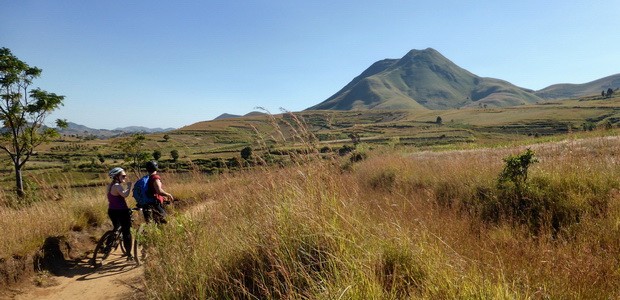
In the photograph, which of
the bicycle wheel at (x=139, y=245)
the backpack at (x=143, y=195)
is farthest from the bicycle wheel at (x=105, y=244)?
the backpack at (x=143, y=195)

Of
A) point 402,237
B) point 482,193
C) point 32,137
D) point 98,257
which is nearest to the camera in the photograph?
point 402,237

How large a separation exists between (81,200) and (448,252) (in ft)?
32.4

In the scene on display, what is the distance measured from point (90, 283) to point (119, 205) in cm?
153

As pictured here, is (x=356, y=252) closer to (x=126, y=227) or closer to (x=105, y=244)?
(x=126, y=227)

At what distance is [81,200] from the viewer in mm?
9078

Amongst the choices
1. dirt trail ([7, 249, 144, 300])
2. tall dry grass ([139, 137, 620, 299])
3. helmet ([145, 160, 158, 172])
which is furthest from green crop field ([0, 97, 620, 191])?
dirt trail ([7, 249, 144, 300])

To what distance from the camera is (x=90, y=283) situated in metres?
5.93

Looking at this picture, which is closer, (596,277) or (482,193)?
(596,277)

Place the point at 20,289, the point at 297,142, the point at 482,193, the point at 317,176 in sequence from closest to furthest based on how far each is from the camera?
the point at 317,176
the point at 297,142
the point at 20,289
the point at 482,193

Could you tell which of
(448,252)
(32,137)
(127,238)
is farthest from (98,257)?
(32,137)

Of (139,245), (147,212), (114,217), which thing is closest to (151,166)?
(147,212)

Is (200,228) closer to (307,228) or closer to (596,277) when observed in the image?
(307,228)

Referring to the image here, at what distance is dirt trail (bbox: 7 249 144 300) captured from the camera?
540 cm

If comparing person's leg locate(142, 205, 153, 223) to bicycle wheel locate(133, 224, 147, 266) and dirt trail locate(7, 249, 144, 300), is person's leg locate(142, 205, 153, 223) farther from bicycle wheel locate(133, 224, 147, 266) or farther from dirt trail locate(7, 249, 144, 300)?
dirt trail locate(7, 249, 144, 300)
